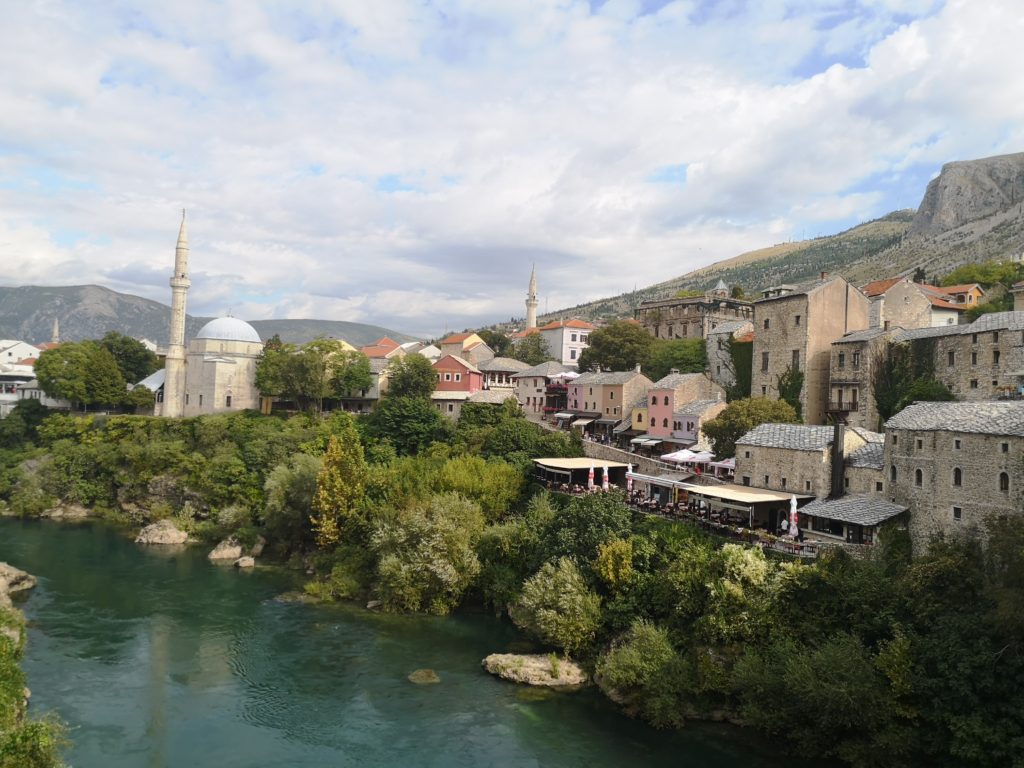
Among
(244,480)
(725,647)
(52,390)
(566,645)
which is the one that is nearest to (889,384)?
(725,647)

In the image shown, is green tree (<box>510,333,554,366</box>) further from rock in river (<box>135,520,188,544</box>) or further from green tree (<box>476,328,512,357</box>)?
rock in river (<box>135,520,188,544</box>)

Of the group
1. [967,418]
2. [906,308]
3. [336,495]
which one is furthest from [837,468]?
[336,495]

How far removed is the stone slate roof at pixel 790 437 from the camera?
2967 centimetres

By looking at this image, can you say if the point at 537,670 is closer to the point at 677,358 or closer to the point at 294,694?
the point at 294,694

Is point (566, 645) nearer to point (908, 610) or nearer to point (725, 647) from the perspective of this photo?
point (725, 647)

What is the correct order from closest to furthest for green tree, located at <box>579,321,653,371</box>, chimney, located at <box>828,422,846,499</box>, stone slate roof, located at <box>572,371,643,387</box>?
chimney, located at <box>828,422,846,499</box> → stone slate roof, located at <box>572,371,643,387</box> → green tree, located at <box>579,321,653,371</box>

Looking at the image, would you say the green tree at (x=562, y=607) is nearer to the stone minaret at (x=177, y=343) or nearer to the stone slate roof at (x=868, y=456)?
the stone slate roof at (x=868, y=456)

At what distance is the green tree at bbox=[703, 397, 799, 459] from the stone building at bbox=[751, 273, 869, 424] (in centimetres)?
544

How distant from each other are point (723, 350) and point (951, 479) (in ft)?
90.7

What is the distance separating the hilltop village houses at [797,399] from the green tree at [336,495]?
1066 cm

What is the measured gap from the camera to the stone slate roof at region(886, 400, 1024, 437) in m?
22.6

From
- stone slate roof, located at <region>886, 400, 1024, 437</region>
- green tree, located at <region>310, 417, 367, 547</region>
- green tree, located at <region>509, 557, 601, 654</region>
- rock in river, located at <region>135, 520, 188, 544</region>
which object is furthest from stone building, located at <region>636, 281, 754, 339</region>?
rock in river, located at <region>135, 520, 188, 544</region>

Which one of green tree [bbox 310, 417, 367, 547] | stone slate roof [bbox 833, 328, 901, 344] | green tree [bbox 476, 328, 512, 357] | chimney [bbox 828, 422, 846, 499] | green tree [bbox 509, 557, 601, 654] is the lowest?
green tree [bbox 509, 557, 601, 654]

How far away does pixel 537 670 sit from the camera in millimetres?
25094
